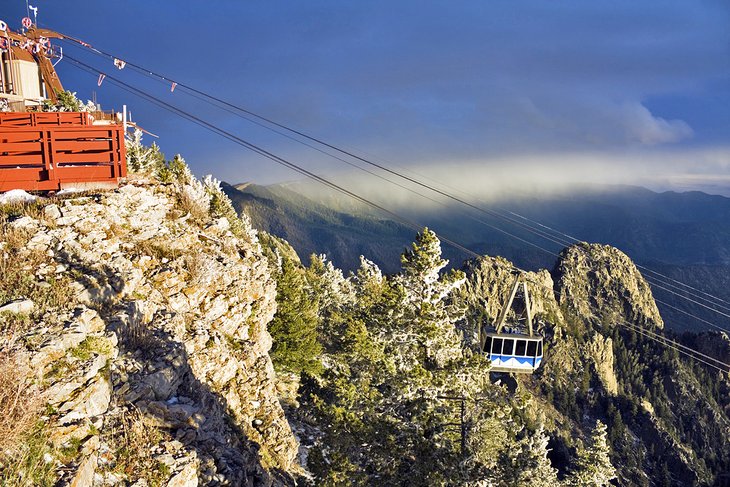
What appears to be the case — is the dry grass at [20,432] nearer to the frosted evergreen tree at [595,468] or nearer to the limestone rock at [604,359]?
the frosted evergreen tree at [595,468]

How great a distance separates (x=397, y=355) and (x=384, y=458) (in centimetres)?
360

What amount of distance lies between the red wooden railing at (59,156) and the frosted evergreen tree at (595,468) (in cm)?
3504

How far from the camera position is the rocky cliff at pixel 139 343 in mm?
7781

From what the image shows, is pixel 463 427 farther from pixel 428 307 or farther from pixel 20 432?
pixel 20 432

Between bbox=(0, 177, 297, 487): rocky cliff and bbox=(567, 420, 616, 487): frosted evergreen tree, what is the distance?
955 inches

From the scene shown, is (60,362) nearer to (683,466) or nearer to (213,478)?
(213,478)

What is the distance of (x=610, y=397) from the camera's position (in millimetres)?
178750

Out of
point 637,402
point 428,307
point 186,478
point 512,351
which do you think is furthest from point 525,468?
point 637,402

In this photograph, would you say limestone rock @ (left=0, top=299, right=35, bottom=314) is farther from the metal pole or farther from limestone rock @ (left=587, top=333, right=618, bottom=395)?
limestone rock @ (left=587, top=333, right=618, bottom=395)

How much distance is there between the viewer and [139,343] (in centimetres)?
1073

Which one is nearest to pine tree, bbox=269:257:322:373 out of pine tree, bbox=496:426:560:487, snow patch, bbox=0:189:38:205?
pine tree, bbox=496:426:560:487

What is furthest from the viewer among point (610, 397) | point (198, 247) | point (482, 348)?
point (610, 397)

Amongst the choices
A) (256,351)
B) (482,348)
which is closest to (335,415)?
(256,351)

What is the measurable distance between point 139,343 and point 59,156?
9.36 m
